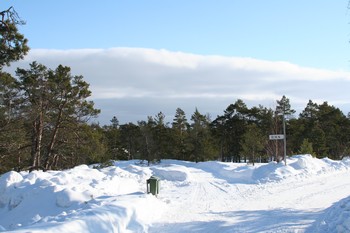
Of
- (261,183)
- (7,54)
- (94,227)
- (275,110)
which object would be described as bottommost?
(261,183)

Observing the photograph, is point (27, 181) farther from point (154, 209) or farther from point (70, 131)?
point (70, 131)

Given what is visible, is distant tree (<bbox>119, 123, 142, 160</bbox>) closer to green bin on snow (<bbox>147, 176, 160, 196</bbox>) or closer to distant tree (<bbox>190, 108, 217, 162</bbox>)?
distant tree (<bbox>190, 108, 217, 162</bbox>)

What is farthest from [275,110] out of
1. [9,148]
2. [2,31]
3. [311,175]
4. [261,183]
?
[2,31]

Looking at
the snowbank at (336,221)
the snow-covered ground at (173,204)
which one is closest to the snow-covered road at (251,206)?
the snow-covered ground at (173,204)

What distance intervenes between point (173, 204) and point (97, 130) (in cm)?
2687

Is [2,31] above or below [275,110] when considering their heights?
above

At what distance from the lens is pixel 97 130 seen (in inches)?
1550

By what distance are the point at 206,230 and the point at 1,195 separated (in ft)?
36.1

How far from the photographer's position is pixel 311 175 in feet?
75.0

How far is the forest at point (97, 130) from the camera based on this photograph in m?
27.2

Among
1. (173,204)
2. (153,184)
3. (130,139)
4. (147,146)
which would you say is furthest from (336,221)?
(130,139)

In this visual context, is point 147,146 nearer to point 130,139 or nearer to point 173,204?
point 130,139

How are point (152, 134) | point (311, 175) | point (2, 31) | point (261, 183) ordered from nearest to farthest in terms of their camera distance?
point (2, 31) < point (261, 183) < point (311, 175) < point (152, 134)

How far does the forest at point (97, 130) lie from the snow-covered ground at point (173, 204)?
19.0ft
